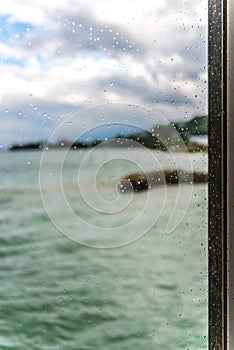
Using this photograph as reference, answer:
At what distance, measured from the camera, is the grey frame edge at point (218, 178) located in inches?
37.8

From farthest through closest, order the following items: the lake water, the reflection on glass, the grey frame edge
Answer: the lake water, the reflection on glass, the grey frame edge

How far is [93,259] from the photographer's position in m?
2.35

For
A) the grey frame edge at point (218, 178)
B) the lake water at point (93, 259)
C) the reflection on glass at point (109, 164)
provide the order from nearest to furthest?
the grey frame edge at point (218, 178) < the reflection on glass at point (109, 164) < the lake water at point (93, 259)

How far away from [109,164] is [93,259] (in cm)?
70

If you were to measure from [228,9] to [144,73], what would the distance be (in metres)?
0.93

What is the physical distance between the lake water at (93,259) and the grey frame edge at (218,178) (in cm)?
36

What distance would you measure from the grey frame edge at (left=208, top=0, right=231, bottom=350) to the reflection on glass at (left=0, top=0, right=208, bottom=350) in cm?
12

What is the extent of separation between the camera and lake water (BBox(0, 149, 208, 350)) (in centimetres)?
167

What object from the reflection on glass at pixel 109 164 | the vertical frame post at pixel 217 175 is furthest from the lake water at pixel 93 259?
the vertical frame post at pixel 217 175

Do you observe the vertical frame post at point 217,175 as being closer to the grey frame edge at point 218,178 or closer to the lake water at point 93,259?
the grey frame edge at point 218,178

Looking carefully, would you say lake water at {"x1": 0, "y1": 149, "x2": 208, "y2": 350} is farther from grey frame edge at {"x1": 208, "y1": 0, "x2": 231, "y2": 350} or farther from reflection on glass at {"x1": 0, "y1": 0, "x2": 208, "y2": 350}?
grey frame edge at {"x1": 208, "y1": 0, "x2": 231, "y2": 350}

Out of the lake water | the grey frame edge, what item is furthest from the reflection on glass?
the grey frame edge

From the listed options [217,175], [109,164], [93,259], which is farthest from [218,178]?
[93,259]

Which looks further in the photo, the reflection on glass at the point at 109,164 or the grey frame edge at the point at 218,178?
the reflection on glass at the point at 109,164
